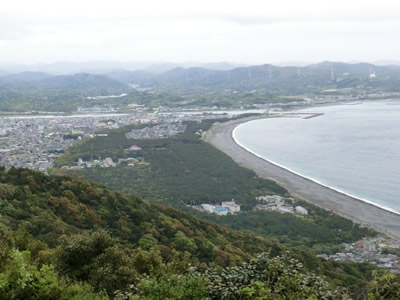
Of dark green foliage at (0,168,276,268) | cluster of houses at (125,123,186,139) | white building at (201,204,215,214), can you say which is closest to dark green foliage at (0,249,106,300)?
dark green foliage at (0,168,276,268)

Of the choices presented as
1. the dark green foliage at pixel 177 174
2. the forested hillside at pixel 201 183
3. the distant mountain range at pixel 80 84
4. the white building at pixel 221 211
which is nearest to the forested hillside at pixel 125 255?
the forested hillside at pixel 201 183

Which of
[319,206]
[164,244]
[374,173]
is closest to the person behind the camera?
[164,244]

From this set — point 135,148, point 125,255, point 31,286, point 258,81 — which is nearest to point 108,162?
point 135,148

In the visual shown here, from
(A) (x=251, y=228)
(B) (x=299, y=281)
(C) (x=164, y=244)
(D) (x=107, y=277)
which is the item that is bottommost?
(A) (x=251, y=228)

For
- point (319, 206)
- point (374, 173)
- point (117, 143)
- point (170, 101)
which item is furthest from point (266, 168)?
point (170, 101)

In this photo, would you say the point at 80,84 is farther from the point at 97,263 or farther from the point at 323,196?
the point at 97,263

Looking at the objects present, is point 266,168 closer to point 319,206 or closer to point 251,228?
point 319,206
